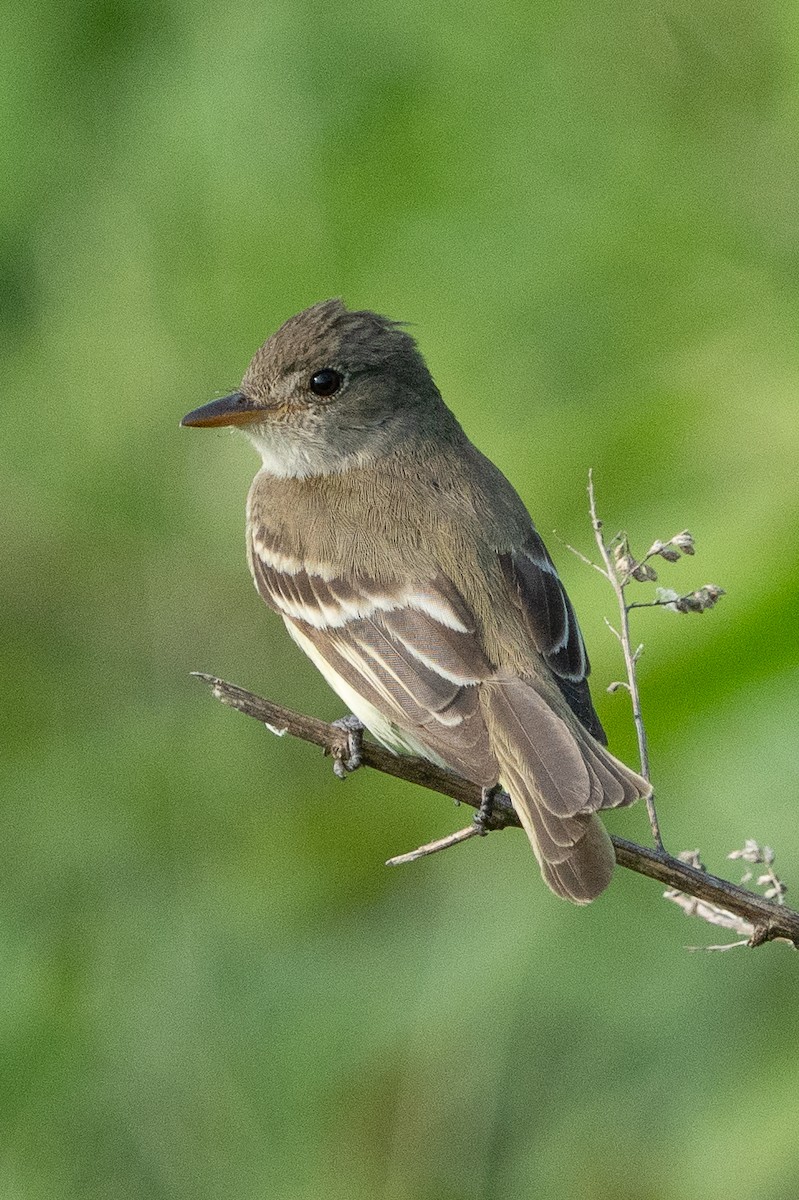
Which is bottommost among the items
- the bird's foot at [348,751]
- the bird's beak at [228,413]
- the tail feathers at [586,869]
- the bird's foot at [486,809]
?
the tail feathers at [586,869]

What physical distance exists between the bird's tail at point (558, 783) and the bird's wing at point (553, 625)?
15cm

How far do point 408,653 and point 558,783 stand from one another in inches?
21.6

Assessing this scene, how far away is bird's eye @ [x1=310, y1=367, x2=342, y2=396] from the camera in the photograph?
175 inches

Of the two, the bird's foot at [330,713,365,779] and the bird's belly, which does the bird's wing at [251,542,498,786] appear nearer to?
the bird's belly

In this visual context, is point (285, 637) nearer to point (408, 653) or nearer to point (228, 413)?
point (228, 413)

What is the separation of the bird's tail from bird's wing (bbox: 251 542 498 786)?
5 cm

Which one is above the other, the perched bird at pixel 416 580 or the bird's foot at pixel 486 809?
the perched bird at pixel 416 580

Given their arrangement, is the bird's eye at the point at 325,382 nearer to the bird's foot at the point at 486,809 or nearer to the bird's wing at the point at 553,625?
the bird's wing at the point at 553,625

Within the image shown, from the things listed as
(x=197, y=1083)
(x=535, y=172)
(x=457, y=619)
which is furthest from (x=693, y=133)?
(x=197, y=1083)

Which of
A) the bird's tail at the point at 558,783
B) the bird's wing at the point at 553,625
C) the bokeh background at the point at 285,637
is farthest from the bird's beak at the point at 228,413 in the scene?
the bird's tail at the point at 558,783

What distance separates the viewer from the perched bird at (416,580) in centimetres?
339

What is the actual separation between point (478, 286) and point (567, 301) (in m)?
0.37

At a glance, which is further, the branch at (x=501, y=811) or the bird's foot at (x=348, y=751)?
the bird's foot at (x=348, y=751)

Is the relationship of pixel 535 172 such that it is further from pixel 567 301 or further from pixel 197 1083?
pixel 197 1083
